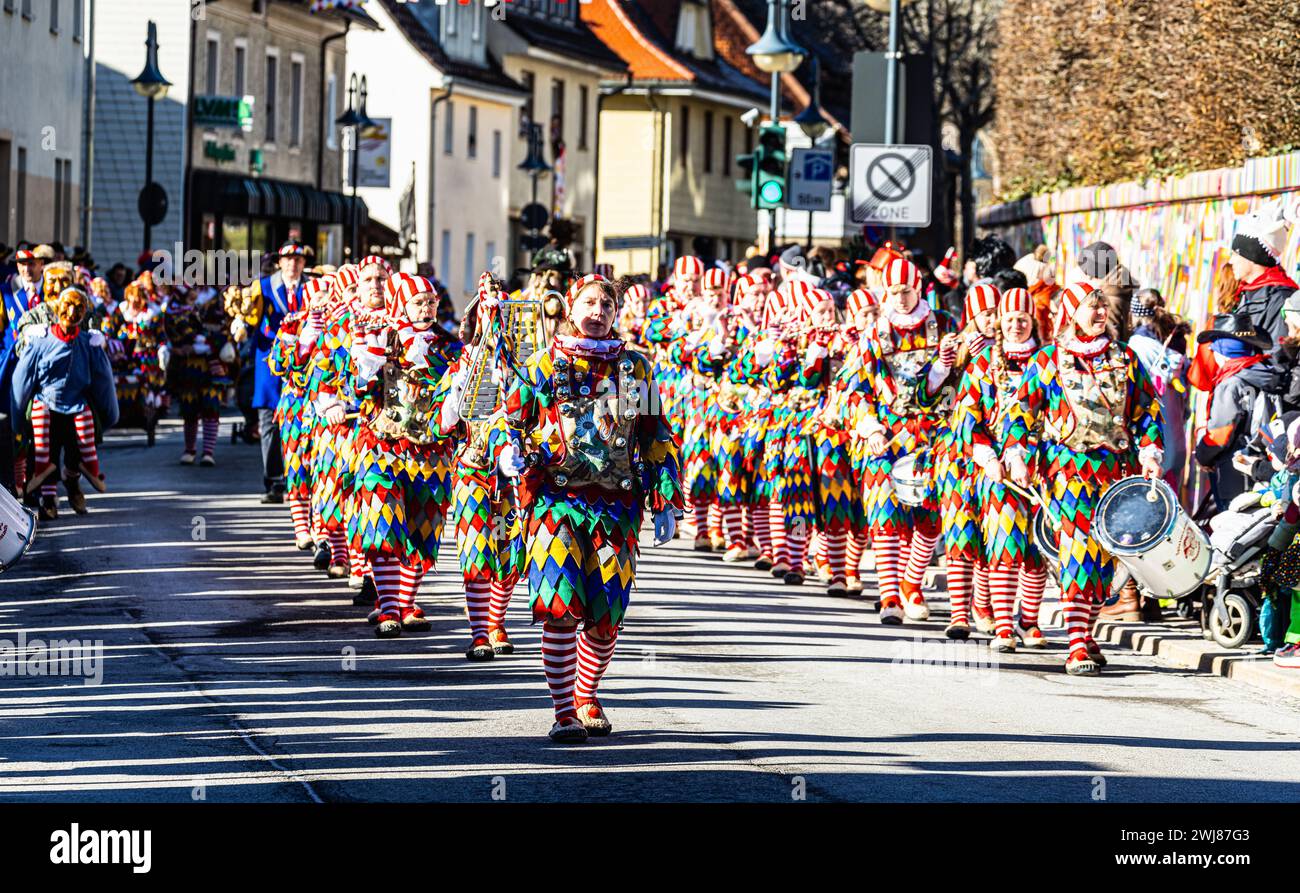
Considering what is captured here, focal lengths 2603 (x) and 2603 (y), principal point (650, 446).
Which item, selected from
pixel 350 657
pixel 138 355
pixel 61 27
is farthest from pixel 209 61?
pixel 350 657

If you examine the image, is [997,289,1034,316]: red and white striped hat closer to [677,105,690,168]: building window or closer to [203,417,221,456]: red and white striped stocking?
[203,417,221,456]: red and white striped stocking

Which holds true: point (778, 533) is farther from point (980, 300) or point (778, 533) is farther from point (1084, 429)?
point (1084, 429)

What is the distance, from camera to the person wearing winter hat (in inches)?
579

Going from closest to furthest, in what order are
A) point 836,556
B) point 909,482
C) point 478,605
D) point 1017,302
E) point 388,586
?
1. point 478,605
2. point 1017,302
3. point 388,586
4. point 909,482
5. point 836,556

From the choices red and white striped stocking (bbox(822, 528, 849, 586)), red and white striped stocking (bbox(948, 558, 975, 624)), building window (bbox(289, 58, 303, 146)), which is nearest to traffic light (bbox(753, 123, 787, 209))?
red and white striped stocking (bbox(822, 528, 849, 586))

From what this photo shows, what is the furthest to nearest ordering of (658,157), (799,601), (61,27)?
(658,157) → (61,27) → (799,601)

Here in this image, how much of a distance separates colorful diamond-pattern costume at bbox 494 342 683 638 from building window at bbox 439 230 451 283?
52240 millimetres

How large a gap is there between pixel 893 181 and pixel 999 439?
7451mm

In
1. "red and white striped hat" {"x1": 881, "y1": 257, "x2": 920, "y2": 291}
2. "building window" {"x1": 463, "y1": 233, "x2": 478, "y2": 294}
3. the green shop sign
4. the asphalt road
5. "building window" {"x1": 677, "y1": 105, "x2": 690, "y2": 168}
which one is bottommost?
the asphalt road

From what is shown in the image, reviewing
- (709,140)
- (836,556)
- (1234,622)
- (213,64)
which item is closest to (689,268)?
(836,556)

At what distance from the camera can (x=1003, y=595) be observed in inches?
566

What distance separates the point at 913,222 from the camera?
21031 millimetres
